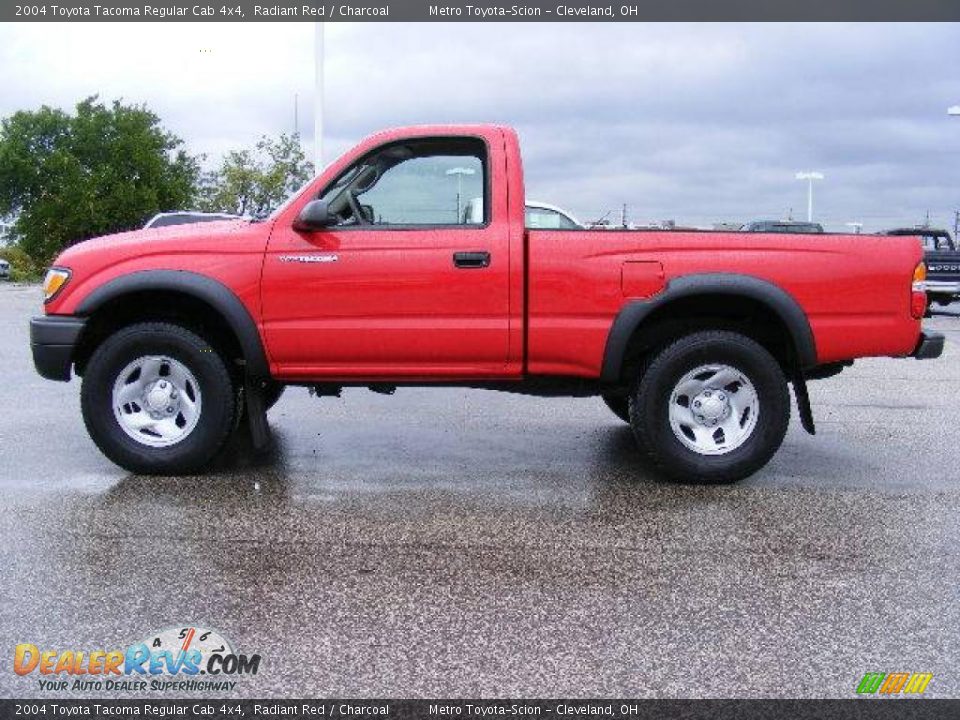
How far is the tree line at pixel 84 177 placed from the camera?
61.4 meters

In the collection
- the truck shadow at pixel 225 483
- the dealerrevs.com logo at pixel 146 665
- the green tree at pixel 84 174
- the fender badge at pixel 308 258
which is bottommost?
the dealerrevs.com logo at pixel 146 665

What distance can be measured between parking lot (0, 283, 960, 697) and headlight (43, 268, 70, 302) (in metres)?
1.06

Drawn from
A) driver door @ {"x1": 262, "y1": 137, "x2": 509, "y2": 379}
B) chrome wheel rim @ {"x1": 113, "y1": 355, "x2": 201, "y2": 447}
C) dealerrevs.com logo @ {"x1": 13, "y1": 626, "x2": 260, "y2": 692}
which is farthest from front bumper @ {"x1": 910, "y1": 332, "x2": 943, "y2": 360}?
dealerrevs.com logo @ {"x1": 13, "y1": 626, "x2": 260, "y2": 692}

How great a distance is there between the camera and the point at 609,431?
7.83 m

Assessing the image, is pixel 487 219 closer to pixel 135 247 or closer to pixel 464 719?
pixel 135 247

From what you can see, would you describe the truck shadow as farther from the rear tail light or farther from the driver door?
the rear tail light

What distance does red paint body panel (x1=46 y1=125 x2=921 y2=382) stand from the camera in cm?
593

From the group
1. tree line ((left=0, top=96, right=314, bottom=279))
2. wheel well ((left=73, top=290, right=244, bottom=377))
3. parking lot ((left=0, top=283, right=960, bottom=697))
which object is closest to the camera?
parking lot ((left=0, top=283, right=960, bottom=697))

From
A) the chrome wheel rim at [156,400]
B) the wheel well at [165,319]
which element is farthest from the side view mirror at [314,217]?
Result: the chrome wheel rim at [156,400]

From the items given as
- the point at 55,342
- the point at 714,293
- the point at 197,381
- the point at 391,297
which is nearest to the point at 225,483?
the point at 197,381

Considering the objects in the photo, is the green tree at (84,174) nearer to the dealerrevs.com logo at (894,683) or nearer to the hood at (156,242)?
the hood at (156,242)

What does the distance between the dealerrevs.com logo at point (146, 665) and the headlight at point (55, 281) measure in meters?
2.99

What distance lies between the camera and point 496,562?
4629 mm

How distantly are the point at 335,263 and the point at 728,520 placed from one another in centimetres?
Answer: 256
